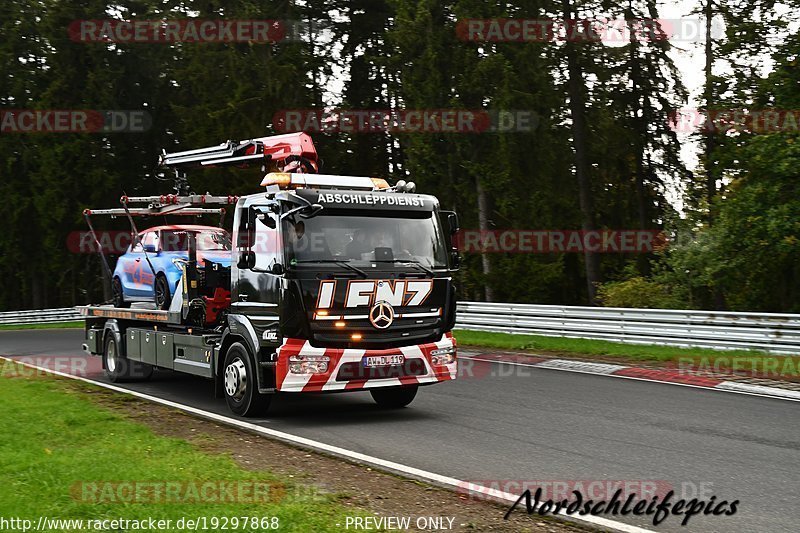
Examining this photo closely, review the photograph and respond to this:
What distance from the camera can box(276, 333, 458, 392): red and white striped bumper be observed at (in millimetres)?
10156

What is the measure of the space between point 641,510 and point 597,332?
1362cm

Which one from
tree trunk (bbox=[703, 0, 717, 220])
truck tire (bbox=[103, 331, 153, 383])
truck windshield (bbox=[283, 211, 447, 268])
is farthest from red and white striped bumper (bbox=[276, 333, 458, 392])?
tree trunk (bbox=[703, 0, 717, 220])

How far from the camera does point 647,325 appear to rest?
61.5 feet

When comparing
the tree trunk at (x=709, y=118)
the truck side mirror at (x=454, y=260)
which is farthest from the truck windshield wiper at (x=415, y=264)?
the tree trunk at (x=709, y=118)

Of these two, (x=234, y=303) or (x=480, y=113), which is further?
(x=480, y=113)

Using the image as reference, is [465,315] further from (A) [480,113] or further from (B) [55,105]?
(B) [55,105]

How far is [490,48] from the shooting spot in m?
30.3

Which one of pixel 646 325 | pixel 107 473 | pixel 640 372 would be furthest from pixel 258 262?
pixel 646 325

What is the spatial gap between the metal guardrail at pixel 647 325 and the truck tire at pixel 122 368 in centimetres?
1005

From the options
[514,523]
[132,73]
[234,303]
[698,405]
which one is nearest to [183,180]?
[234,303]

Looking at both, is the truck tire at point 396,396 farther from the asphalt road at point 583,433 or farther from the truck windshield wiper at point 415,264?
the truck windshield wiper at point 415,264

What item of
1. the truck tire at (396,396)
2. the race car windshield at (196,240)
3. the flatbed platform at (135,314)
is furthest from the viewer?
the race car windshield at (196,240)

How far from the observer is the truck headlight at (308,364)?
1013 centimetres

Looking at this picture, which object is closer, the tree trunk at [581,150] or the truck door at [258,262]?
the truck door at [258,262]
